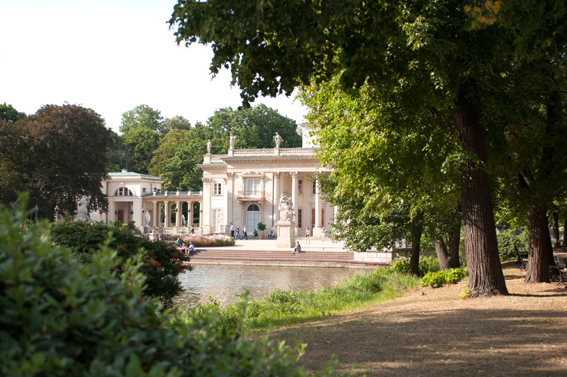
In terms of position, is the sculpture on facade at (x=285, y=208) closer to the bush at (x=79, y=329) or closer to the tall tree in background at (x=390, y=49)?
the tall tree in background at (x=390, y=49)

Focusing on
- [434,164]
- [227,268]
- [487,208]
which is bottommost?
[227,268]

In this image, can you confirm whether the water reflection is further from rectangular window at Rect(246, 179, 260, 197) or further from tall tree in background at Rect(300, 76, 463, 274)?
rectangular window at Rect(246, 179, 260, 197)

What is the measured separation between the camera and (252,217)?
58812 millimetres

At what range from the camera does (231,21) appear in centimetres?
649

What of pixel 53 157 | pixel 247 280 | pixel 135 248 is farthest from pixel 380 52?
pixel 53 157

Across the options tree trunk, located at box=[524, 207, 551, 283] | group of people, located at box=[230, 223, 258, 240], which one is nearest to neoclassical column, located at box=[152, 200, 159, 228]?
group of people, located at box=[230, 223, 258, 240]

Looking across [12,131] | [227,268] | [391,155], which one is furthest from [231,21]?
[12,131]

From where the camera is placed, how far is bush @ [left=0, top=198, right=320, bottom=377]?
5.28ft

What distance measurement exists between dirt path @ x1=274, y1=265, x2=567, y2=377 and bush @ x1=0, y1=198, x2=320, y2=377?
3699 mm

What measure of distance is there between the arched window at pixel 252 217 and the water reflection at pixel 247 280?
31.1 m

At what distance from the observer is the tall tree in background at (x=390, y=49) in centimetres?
654

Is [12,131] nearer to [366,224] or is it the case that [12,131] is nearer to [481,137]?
[366,224]

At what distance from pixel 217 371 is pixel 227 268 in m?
24.3

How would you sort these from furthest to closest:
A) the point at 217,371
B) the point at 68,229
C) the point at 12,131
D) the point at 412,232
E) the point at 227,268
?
the point at 12,131
the point at 227,268
the point at 412,232
the point at 68,229
the point at 217,371
